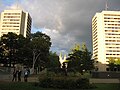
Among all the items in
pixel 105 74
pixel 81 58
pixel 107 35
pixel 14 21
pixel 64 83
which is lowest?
pixel 64 83

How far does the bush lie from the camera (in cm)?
2347

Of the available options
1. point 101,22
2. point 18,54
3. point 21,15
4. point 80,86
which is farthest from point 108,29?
point 80,86

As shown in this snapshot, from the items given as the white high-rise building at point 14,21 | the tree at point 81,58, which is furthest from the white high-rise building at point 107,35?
the tree at point 81,58

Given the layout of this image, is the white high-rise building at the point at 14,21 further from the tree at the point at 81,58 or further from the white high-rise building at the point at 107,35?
the tree at the point at 81,58

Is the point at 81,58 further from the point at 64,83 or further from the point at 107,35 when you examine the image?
the point at 107,35

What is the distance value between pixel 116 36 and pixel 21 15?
234 feet

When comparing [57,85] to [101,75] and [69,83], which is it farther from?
[101,75]

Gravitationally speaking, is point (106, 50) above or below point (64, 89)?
above

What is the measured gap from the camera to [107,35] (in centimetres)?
17200

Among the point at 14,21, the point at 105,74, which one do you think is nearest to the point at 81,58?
the point at 105,74

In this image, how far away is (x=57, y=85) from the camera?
78.1 ft

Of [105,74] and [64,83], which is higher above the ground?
[105,74]

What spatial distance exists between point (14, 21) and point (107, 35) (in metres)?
69.3

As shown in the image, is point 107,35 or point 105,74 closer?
point 105,74
